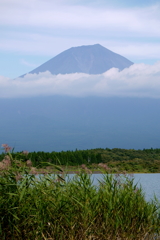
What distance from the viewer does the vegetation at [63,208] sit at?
8242 millimetres

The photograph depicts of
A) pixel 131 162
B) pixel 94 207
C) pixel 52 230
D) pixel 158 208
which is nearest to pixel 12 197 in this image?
pixel 52 230

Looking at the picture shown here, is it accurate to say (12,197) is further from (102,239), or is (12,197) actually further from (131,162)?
(131,162)

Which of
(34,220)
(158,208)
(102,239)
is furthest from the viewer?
(158,208)

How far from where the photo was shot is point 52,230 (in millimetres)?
8422

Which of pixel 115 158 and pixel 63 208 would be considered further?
pixel 115 158

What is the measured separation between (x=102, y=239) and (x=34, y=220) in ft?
5.98

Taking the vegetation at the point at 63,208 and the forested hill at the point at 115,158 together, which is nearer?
the vegetation at the point at 63,208

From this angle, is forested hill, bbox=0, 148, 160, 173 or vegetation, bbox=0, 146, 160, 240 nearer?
vegetation, bbox=0, 146, 160, 240

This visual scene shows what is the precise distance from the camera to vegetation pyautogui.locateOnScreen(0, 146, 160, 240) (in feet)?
27.0

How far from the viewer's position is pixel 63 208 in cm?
863

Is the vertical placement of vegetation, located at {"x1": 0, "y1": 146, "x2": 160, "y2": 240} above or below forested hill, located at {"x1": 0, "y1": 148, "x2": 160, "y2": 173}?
below

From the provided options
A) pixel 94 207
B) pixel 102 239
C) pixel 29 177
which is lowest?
pixel 102 239

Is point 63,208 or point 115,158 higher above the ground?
point 115,158

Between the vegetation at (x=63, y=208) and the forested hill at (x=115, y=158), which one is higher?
the forested hill at (x=115, y=158)
